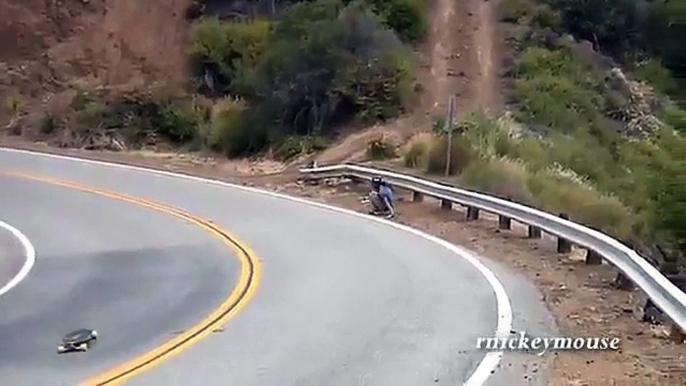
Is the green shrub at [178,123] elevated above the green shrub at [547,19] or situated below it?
below

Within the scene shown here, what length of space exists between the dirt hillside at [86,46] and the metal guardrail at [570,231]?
23.5m

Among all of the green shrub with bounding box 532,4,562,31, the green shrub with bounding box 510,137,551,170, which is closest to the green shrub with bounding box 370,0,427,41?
the green shrub with bounding box 532,4,562,31

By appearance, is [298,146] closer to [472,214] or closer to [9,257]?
[472,214]

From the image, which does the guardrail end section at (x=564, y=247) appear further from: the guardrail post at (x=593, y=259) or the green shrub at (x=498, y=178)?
the green shrub at (x=498, y=178)

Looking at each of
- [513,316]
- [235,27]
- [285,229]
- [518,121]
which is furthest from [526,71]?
[513,316]

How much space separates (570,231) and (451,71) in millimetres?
28472

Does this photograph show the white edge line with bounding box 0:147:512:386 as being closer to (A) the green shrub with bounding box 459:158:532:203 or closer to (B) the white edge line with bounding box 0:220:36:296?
(A) the green shrub with bounding box 459:158:532:203

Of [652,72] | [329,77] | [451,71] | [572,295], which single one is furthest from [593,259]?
[652,72]

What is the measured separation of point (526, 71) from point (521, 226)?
2402 cm

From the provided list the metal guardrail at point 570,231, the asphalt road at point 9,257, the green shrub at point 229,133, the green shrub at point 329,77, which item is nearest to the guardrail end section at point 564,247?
the metal guardrail at point 570,231

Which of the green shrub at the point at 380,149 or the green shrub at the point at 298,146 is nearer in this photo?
the green shrub at the point at 380,149

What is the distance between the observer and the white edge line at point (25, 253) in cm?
1504

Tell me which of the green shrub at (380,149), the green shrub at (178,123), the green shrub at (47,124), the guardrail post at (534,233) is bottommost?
the green shrub at (47,124)

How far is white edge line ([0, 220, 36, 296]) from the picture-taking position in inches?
592
